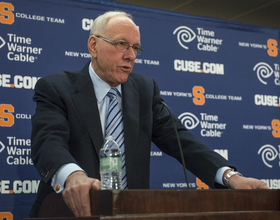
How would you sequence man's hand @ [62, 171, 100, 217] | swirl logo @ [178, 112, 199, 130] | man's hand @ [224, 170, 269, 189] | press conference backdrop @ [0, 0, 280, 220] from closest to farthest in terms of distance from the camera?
man's hand @ [62, 171, 100, 217]
man's hand @ [224, 170, 269, 189]
press conference backdrop @ [0, 0, 280, 220]
swirl logo @ [178, 112, 199, 130]

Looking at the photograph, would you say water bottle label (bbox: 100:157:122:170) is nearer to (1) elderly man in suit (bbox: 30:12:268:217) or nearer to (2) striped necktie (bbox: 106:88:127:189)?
(1) elderly man in suit (bbox: 30:12:268:217)

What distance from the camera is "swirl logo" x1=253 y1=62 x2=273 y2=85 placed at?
3932 mm

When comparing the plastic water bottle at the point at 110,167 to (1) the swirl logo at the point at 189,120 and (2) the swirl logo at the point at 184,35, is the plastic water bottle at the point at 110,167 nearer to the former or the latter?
(1) the swirl logo at the point at 189,120

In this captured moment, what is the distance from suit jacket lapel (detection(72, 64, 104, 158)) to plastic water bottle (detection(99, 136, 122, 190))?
0.20 ft

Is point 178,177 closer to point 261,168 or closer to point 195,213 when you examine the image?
point 261,168

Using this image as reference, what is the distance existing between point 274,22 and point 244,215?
521 cm

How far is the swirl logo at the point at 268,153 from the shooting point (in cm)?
380

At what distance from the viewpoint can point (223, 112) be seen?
3.70 meters

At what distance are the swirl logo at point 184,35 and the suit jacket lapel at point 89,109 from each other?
1624 mm

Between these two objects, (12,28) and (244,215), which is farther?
(12,28)

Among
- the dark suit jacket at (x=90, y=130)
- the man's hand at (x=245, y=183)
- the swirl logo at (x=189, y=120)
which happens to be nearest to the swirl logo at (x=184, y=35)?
the swirl logo at (x=189, y=120)

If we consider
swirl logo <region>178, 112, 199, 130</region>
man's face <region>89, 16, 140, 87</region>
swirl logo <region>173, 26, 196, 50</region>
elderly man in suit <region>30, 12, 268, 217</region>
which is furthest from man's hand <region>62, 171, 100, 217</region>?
swirl logo <region>173, 26, 196, 50</region>

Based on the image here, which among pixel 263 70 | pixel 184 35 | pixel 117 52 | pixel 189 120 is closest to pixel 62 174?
pixel 117 52

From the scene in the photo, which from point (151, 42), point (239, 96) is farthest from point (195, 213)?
point (239, 96)
